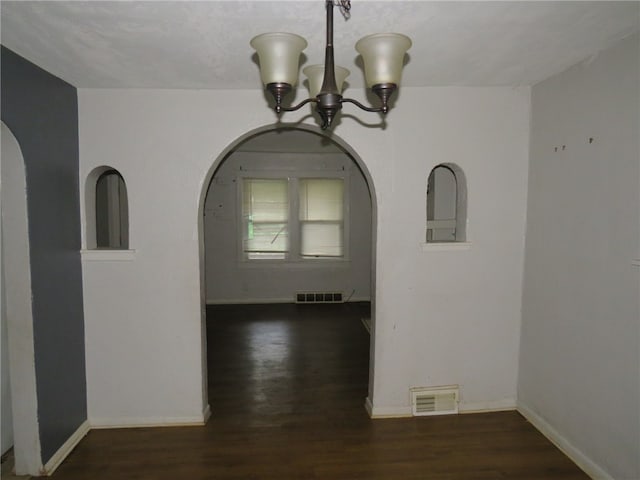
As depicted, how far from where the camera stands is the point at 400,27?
184cm

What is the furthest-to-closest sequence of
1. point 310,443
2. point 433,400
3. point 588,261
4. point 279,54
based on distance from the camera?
point 433,400
point 310,443
point 588,261
point 279,54

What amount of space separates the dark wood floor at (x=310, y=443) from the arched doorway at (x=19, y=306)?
266 mm

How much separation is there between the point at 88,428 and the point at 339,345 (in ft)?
8.45

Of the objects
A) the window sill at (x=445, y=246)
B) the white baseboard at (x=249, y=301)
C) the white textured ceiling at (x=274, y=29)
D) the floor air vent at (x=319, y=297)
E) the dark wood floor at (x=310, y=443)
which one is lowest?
the dark wood floor at (x=310, y=443)

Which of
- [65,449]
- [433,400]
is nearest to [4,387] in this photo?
[65,449]

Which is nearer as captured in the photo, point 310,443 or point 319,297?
point 310,443

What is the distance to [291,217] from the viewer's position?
6.58 m

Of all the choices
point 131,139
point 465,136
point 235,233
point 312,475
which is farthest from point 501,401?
point 235,233

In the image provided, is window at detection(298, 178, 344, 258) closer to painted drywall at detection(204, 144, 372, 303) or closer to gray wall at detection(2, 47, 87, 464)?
painted drywall at detection(204, 144, 372, 303)

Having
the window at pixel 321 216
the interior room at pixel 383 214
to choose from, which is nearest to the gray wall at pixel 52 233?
the interior room at pixel 383 214

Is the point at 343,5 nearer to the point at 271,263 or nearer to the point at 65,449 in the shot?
the point at 65,449

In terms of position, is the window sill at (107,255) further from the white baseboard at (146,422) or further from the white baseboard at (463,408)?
the white baseboard at (463,408)

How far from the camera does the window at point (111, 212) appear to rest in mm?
4071

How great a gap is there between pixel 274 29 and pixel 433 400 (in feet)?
8.87
